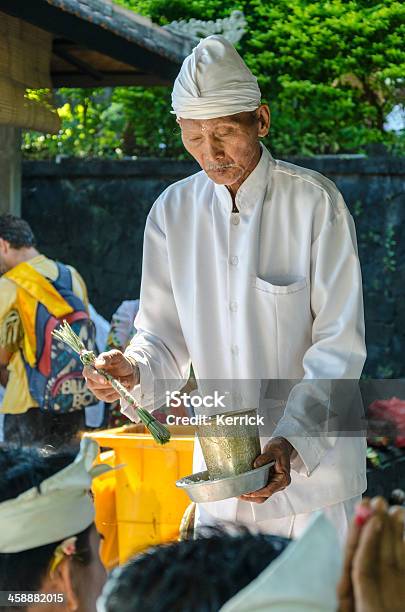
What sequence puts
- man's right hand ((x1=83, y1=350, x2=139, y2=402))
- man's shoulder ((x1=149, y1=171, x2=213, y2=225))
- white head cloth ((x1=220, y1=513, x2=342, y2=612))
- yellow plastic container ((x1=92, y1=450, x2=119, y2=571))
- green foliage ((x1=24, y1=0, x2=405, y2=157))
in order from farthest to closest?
green foliage ((x1=24, y1=0, x2=405, y2=157)), yellow plastic container ((x1=92, y1=450, x2=119, y2=571)), man's shoulder ((x1=149, y1=171, x2=213, y2=225)), man's right hand ((x1=83, y1=350, x2=139, y2=402)), white head cloth ((x1=220, y1=513, x2=342, y2=612))

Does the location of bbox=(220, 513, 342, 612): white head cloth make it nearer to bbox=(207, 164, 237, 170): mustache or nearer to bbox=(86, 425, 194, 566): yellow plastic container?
bbox=(207, 164, 237, 170): mustache

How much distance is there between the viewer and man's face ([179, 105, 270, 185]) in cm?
224

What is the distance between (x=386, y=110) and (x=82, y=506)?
5375mm

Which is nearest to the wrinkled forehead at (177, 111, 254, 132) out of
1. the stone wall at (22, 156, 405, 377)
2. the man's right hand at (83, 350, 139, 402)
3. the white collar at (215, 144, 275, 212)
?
the white collar at (215, 144, 275, 212)

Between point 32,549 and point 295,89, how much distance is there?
541cm

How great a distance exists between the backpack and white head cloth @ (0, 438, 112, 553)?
2.78 meters

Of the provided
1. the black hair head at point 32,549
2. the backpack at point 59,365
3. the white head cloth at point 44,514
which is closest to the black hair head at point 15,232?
the backpack at point 59,365

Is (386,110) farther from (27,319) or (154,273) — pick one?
(154,273)

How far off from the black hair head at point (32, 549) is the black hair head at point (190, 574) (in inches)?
28.2

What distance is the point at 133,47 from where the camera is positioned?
543cm

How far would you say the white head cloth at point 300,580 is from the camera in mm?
1110

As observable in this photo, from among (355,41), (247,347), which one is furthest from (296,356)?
(355,41)

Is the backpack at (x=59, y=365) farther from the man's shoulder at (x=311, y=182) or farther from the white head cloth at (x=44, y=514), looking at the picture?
the white head cloth at (x=44, y=514)

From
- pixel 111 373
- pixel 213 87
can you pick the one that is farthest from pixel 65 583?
pixel 213 87
